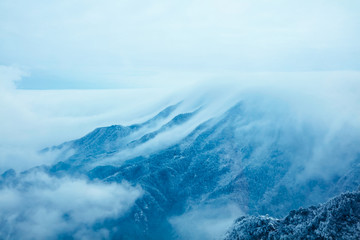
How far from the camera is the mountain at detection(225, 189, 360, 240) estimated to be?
208ft

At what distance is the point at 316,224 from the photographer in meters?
67.9

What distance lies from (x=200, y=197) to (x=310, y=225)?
403 ft

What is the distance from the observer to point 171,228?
549 feet

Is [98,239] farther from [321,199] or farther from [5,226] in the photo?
[321,199]

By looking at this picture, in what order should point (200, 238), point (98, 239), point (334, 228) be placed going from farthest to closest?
point (98, 239), point (200, 238), point (334, 228)

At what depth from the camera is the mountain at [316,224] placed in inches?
2494

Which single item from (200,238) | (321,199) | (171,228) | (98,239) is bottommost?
(321,199)

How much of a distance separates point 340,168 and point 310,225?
125 metres

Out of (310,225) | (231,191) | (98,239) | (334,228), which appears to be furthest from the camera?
(231,191)

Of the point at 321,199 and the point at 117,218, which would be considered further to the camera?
the point at 117,218

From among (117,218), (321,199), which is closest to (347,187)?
(321,199)

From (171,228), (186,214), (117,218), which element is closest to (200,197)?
(186,214)

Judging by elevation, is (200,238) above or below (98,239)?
below

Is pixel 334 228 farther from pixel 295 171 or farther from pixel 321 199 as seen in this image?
pixel 295 171
